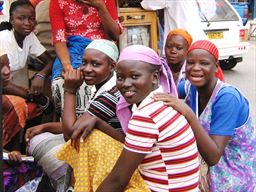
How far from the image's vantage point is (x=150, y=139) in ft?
6.30

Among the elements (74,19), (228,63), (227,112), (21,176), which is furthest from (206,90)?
(228,63)

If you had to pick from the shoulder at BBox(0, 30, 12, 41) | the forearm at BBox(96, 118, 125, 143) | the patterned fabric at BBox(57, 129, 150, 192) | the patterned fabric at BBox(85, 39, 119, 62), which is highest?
the patterned fabric at BBox(85, 39, 119, 62)

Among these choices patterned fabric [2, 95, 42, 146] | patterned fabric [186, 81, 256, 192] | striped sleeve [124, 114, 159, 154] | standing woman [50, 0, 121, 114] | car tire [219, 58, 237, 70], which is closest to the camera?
striped sleeve [124, 114, 159, 154]

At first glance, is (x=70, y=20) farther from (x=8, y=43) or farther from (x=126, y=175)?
(x=126, y=175)

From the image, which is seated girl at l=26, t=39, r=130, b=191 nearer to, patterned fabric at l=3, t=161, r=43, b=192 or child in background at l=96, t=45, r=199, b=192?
patterned fabric at l=3, t=161, r=43, b=192

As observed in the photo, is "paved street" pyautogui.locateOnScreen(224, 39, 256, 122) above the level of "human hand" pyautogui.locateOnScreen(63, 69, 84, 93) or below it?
below

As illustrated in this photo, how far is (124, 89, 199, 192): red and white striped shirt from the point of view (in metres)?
1.93

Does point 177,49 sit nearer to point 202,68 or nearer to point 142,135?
point 202,68

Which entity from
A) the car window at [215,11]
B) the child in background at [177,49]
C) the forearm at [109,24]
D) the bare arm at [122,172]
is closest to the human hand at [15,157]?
the bare arm at [122,172]

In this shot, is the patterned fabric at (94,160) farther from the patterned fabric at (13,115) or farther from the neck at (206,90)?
the patterned fabric at (13,115)

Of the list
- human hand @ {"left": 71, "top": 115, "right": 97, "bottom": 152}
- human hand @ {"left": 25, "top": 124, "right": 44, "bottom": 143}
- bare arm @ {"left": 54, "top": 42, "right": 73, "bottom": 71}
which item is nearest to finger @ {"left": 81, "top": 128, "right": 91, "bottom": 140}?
human hand @ {"left": 71, "top": 115, "right": 97, "bottom": 152}

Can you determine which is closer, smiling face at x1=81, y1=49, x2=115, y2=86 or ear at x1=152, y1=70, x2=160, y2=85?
ear at x1=152, y1=70, x2=160, y2=85

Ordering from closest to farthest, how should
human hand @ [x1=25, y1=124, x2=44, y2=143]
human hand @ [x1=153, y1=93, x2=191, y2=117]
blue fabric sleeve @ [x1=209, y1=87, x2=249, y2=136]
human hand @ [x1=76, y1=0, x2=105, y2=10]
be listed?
human hand @ [x1=153, y1=93, x2=191, y2=117]
blue fabric sleeve @ [x1=209, y1=87, x2=249, y2=136]
human hand @ [x1=25, y1=124, x2=44, y2=143]
human hand @ [x1=76, y1=0, x2=105, y2=10]

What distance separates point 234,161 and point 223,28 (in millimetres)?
6621
